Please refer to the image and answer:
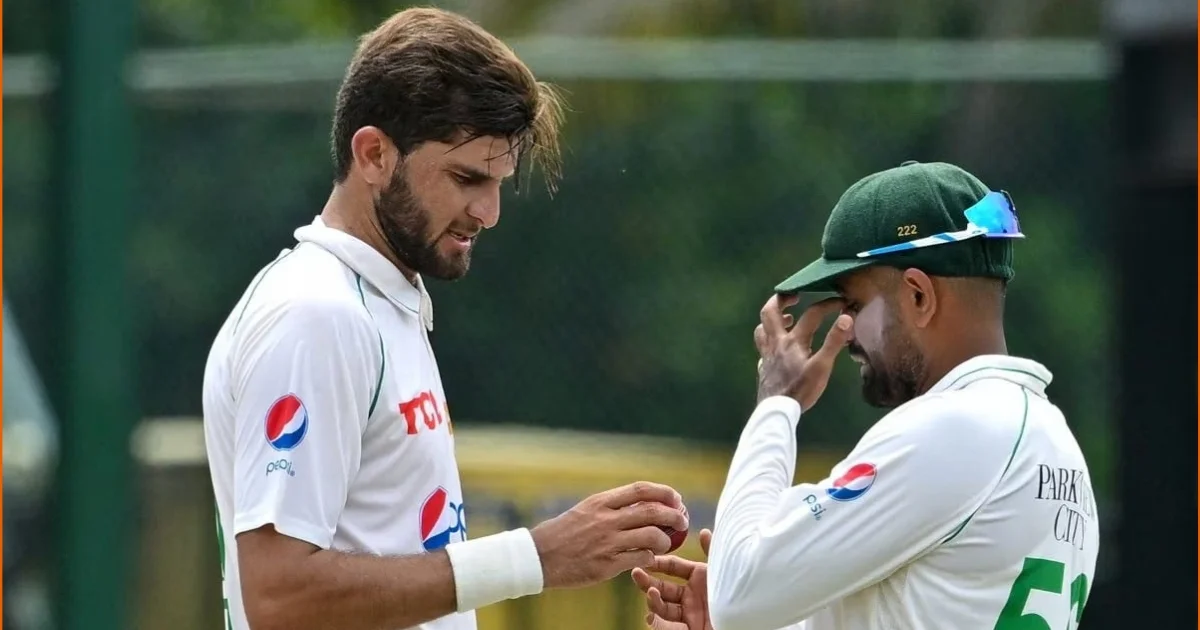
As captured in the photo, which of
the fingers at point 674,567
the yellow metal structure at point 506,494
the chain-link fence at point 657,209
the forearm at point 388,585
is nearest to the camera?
the forearm at point 388,585

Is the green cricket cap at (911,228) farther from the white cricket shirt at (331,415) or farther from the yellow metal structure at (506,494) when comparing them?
the yellow metal structure at (506,494)

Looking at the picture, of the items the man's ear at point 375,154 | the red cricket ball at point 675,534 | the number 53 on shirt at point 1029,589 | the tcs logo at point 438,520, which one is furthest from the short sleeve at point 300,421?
the number 53 on shirt at point 1029,589

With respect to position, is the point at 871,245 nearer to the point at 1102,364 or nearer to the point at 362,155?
the point at 362,155

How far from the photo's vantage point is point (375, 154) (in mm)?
2467

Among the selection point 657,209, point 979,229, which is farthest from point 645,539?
point 657,209

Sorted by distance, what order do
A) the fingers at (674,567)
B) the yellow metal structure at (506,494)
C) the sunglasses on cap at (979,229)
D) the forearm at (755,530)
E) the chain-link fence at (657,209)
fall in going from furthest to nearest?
1. the chain-link fence at (657,209)
2. the yellow metal structure at (506,494)
3. the fingers at (674,567)
4. the sunglasses on cap at (979,229)
5. the forearm at (755,530)

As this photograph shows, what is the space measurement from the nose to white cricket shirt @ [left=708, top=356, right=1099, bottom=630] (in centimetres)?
57

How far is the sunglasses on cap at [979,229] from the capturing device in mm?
2404

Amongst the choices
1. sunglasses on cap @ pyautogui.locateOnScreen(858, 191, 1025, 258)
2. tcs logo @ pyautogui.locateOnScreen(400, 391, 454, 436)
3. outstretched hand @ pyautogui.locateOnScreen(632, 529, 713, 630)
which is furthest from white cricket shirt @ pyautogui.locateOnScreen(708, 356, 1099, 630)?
tcs logo @ pyautogui.locateOnScreen(400, 391, 454, 436)

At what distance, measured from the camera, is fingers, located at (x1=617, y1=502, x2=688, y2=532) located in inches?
91.5

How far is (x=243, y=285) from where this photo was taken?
5340mm

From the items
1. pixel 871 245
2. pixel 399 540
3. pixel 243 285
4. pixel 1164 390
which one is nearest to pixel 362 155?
pixel 399 540

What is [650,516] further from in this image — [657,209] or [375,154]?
[657,209]

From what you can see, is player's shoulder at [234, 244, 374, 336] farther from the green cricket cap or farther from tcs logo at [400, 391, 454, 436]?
the green cricket cap
